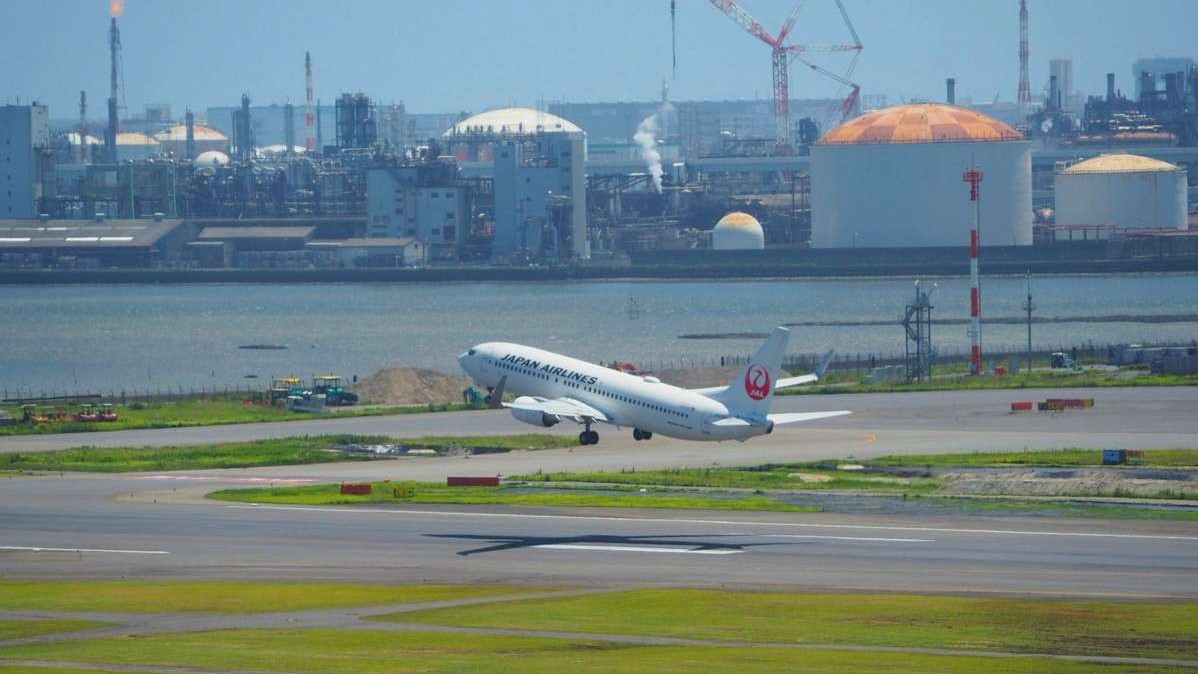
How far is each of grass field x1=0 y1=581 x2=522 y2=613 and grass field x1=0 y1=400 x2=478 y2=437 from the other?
49504 millimetres

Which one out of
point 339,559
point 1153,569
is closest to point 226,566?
point 339,559

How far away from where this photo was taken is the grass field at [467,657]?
39375mm

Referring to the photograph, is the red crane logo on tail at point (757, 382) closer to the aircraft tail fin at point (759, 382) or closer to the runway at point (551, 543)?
the aircraft tail fin at point (759, 382)

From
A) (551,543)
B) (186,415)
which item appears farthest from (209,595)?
(186,415)

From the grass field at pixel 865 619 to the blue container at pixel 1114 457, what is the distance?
92.3 ft

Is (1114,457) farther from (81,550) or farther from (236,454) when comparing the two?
(81,550)

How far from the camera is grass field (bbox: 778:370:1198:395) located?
4373 inches

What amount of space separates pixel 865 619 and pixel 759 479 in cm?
2787

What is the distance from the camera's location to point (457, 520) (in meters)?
63.4

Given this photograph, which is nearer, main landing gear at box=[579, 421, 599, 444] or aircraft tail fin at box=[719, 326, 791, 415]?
aircraft tail fin at box=[719, 326, 791, 415]

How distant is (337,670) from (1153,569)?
74.7 feet

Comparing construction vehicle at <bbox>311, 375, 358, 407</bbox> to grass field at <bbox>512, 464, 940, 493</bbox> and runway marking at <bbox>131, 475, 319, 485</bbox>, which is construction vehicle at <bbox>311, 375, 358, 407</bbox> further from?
grass field at <bbox>512, 464, 940, 493</bbox>

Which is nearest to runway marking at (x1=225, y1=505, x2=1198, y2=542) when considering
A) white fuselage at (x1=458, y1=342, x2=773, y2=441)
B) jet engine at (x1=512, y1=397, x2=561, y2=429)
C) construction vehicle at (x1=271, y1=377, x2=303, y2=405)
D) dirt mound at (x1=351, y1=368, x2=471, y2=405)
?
white fuselage at (x1=458, y1=342, x2=773, y2=441)

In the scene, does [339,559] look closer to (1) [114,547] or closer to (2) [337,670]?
(1) [114,547]
